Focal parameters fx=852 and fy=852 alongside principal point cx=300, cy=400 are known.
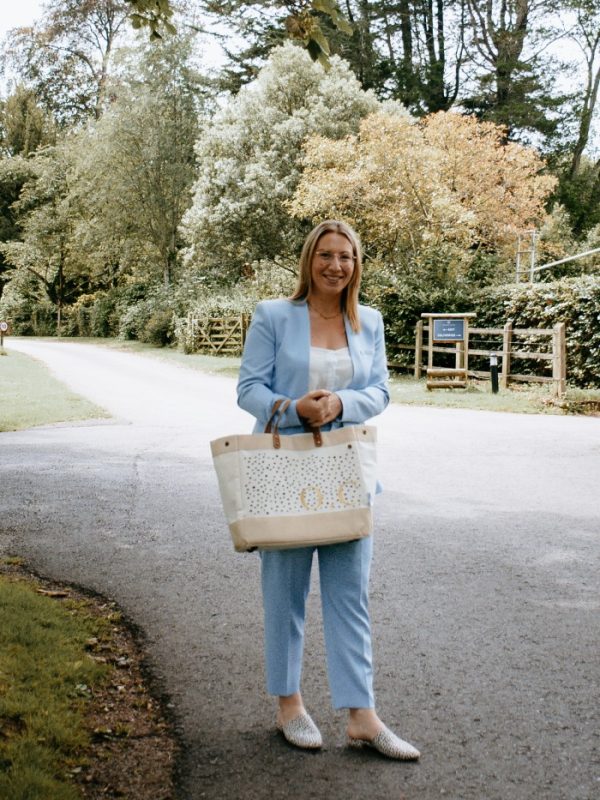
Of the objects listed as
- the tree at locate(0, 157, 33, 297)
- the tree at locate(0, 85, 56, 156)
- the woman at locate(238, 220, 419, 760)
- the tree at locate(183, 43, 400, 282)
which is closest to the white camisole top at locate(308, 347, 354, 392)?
the woman at locate(238, 220, 419, 760)

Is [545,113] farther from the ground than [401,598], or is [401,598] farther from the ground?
[545,113]

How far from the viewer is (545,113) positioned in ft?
132

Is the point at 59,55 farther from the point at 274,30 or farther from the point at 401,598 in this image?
the point at 401,598

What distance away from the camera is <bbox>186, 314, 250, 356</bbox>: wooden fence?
105 feet

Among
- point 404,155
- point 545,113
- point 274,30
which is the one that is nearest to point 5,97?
point 274,30

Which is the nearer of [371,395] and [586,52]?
[371,395]

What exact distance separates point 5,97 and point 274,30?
27.5 m

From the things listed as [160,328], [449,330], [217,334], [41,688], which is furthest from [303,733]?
[160,328]

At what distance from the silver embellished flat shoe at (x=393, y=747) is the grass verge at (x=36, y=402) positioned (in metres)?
10.3

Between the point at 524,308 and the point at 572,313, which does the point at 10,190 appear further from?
the point at 572,313

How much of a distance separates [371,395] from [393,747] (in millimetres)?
1284

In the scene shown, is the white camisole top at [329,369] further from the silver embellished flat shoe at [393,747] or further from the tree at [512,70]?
the tree at [512,70]

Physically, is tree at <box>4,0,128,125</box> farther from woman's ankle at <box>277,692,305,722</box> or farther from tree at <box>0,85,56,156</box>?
woman's ankle at <box>277,692,305,722</box>

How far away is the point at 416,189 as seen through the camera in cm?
2312
